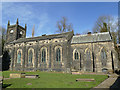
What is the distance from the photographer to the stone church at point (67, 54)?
25844 mm

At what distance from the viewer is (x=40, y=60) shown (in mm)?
29891

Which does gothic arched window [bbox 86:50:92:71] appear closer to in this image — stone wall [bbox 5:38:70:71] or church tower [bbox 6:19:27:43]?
stone wall [bbox 5:38:70:71]

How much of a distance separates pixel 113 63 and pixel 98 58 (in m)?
3.44

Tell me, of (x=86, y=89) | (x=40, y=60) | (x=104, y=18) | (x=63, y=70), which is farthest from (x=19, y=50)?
(x=104, y=18)

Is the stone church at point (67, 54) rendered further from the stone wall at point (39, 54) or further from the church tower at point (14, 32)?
the church tower at point (14, 32)

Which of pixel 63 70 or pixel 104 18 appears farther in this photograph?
pixel 104 18

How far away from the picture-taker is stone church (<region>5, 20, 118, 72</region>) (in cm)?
2584

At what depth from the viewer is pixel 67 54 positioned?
27297mm

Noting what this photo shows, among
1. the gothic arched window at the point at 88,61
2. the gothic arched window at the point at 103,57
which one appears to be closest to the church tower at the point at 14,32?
the gothic arched window at the point at 88,61

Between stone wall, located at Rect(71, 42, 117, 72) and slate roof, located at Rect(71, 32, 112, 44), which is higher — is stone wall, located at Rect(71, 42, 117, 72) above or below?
below

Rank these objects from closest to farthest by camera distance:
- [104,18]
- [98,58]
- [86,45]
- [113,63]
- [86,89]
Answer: [86,89]
[113,63]
[98,58]
[86,45]
[104,18]

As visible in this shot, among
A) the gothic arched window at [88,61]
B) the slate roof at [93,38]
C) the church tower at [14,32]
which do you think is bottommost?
the gothic arched window at [88,61]

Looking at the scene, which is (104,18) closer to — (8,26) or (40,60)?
Answer: (40,60)

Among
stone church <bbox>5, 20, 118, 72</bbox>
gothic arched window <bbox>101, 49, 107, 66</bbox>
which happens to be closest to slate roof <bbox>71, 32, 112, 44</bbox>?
stone church <bbox>5, 20, 118, 72</bbox>
